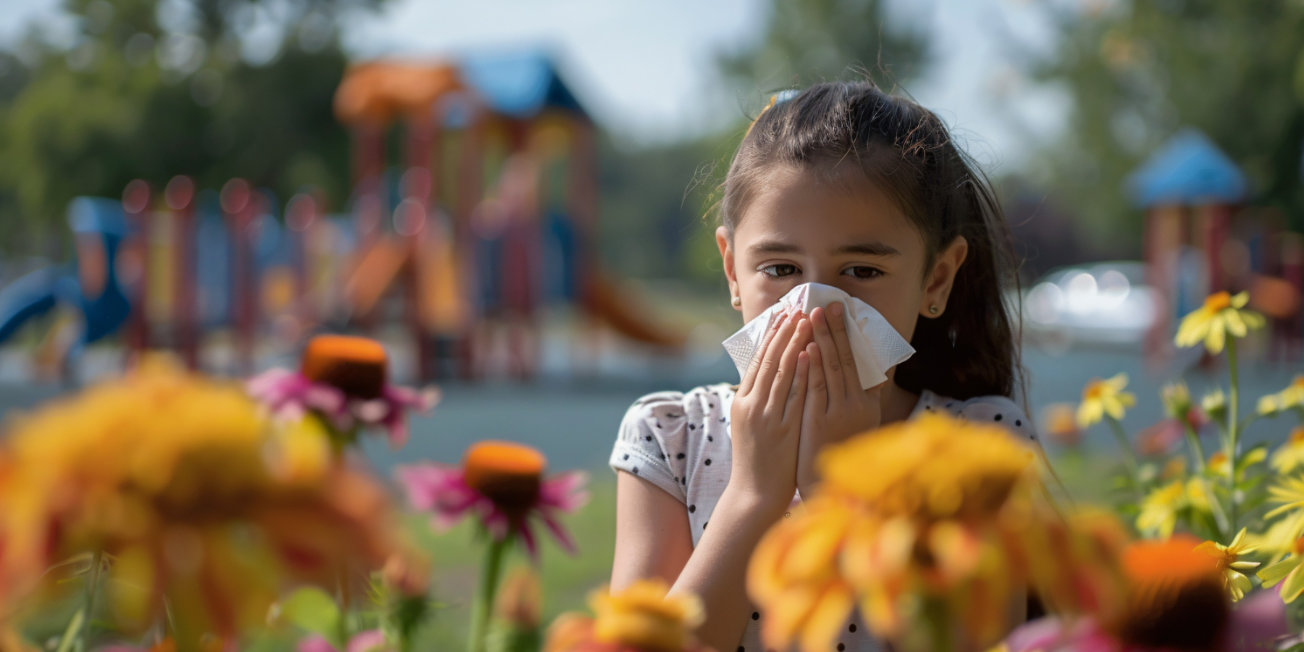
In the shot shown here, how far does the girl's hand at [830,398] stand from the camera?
52.0 inches

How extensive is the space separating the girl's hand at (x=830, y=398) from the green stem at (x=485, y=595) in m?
0.40

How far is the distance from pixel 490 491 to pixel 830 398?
463 millimetres

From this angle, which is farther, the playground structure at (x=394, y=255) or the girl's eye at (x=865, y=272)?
the playground structure at (x=394, y=255)

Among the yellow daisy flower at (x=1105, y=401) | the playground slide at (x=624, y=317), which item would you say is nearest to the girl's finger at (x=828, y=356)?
the yellow daisy flower at (x=1105, y=401)

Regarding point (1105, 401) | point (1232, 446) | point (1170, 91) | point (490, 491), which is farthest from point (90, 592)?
point (1170, 91)

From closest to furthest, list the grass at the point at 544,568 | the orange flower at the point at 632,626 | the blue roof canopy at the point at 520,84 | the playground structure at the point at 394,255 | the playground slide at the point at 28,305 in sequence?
the orange flower at the point at 632,626 → the grass at the point at 544,568 → the playground slide at the point at 28,305 → the playground structure at the point at 394,255 → the blue roof canopy at the point at 520,84

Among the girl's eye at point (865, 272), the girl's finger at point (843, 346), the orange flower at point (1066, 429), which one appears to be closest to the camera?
the girl's finger at point (843, 346)

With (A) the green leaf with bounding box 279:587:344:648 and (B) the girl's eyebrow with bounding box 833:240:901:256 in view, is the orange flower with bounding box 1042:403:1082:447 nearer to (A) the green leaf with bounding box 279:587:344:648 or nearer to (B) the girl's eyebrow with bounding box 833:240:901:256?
(B) the girl's eyebrow with bounding box 833:240:901:256

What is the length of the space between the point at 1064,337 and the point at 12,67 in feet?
109

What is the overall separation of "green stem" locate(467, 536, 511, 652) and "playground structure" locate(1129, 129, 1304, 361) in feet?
39.6

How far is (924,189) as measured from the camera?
1.69 metres

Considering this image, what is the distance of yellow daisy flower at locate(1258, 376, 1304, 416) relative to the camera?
186cm

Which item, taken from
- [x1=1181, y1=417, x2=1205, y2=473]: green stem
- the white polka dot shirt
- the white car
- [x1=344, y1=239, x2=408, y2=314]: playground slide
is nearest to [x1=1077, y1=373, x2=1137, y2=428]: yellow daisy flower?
[x1=1181, y1=417, x2=1205, y2=473]: green stem

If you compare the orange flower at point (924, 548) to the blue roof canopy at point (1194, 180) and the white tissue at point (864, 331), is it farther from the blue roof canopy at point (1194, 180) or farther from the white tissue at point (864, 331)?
the blue roof canopy at point (1194, 180)
